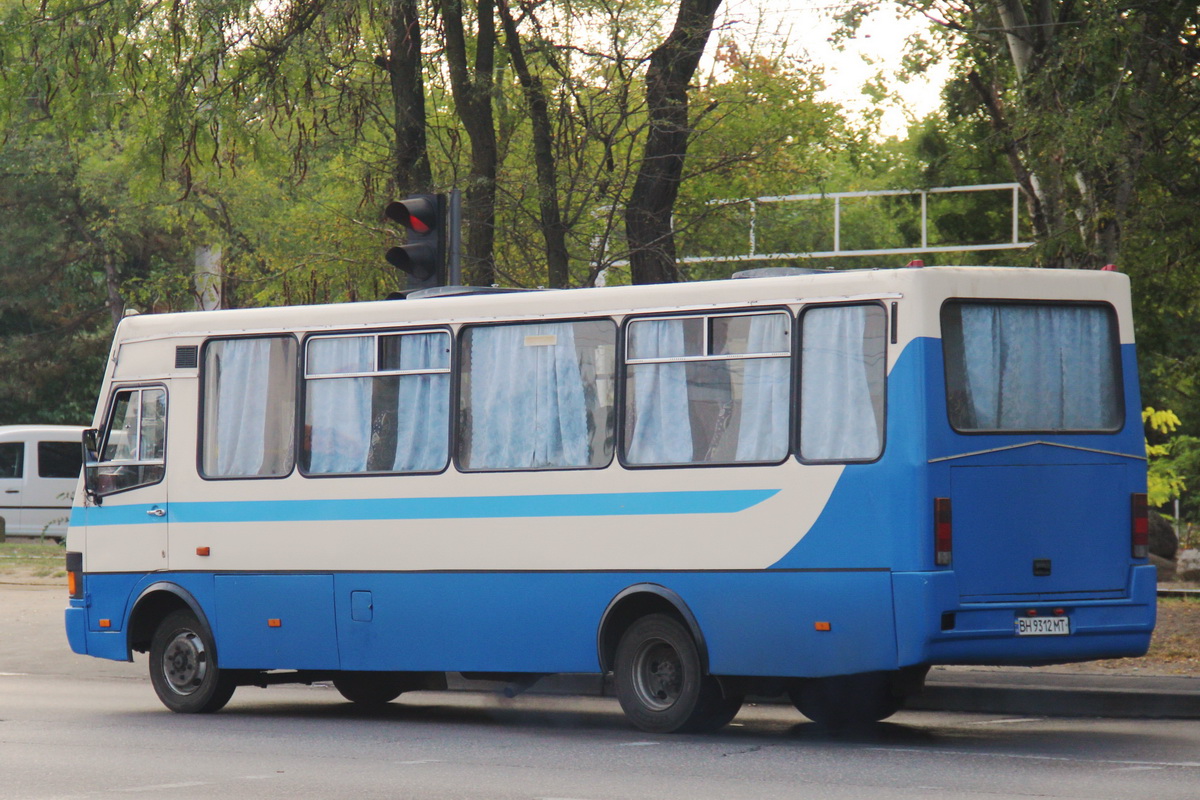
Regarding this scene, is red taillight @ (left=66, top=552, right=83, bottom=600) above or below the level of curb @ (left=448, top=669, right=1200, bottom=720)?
above

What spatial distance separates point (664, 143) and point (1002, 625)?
806 cm

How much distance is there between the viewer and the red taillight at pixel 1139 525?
1119cm

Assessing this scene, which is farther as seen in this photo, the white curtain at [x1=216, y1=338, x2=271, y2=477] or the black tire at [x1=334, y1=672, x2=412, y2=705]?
the black tire at [x1=334, y1=672, x2=412, y2=705]

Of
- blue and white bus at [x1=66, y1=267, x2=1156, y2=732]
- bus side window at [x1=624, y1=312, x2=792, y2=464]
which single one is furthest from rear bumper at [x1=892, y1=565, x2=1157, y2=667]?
bus side window at [x1=624, y1=312, x2=792, y2=464]

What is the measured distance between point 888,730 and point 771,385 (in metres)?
2.57

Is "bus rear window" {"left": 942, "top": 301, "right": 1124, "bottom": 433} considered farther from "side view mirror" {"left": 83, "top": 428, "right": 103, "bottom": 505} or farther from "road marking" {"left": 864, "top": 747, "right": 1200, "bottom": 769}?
"side view mirror" {"left": 83, "top": 428, "right": 103, "bottom": 505}

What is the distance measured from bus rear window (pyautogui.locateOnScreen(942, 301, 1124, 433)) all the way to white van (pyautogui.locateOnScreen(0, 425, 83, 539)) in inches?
1177

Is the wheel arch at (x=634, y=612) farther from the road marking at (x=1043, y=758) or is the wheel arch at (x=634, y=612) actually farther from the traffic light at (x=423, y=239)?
the traffic light at (x=423, y=239)

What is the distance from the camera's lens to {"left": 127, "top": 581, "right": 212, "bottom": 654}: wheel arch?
44.7 feet

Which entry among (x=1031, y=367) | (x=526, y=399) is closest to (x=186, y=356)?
(x=526, y=399)

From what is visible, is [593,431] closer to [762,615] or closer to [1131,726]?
[762,615]

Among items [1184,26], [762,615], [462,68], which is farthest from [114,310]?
[762,615]

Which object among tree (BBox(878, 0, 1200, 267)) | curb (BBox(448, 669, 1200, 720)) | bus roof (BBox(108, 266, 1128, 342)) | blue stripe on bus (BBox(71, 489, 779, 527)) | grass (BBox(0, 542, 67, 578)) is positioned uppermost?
tree (BBox(878, 0, 1200, 267))

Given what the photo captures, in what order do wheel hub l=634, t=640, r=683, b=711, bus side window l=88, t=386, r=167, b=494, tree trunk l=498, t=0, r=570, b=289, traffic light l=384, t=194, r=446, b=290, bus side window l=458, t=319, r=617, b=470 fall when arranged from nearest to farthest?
wheel hub l=634, t=640, r=683, b=711 → bus side window l=458, t=319, r=617, b=470 → bus side window l=88, t=386, r=167, b=494 → traffic light l=384, t=194, r=446, b=290 → tree trunk l=498, t=0, r=570, b=289
